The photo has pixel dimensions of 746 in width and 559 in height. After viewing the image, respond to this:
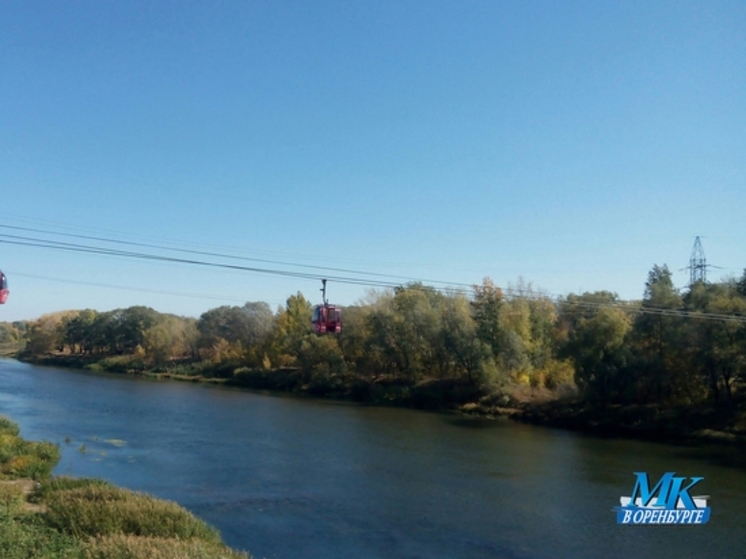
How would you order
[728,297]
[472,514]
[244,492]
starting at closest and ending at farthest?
[472,514], [244,492], [728,297]

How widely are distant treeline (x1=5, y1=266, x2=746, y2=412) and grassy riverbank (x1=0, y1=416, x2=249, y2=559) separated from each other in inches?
590

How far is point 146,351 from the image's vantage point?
261ft

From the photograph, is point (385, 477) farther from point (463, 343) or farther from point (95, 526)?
point (463, 343)

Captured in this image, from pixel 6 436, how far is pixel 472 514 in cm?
1831

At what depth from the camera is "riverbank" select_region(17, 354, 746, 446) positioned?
3662 centimetres

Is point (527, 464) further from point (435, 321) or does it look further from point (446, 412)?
point (435, 321)

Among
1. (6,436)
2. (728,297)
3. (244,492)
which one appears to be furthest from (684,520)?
(6,436)

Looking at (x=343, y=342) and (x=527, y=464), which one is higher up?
(x=343, y=342)

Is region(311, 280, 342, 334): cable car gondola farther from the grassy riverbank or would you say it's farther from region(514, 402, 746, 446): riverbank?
region(514, 402, 746, 446): riverbank

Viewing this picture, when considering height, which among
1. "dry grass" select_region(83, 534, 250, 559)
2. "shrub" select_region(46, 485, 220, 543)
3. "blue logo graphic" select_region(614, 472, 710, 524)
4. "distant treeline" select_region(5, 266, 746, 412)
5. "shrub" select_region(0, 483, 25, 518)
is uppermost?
"distant treeline" select_region(5, 266, 746, 412)

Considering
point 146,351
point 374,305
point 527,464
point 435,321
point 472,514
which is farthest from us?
point 146,351

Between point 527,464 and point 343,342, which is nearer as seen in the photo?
point 527,464

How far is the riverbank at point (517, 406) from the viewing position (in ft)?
120

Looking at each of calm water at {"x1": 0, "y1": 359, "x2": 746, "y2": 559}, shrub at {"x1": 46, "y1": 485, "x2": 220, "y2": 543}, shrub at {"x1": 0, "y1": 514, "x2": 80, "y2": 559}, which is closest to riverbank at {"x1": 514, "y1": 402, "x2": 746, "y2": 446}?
calm water at {"x1": 0, "y1": 359, "x2": 746, "y2": 559}
